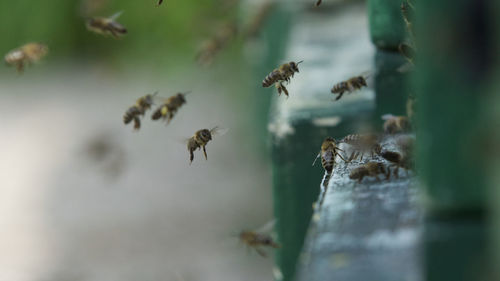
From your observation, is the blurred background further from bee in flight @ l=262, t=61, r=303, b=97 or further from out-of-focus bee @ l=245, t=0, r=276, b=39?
bee in flight @ l=262, t=61, r=303, b=97

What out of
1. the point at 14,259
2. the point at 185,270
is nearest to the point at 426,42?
the point at 185,270

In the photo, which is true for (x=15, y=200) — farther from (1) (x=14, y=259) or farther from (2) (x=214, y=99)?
(2) (x=214, y=99)

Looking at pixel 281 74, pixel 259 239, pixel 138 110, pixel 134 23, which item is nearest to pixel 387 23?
pixel 281 74

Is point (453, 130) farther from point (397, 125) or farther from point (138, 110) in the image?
point (138, 110)

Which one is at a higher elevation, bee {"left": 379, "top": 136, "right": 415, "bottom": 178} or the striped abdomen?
the striped abdomen

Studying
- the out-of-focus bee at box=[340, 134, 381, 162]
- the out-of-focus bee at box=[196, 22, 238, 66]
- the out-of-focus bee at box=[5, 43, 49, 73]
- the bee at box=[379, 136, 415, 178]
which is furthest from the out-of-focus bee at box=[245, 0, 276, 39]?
the bee at box=[379, 136, 415, 178]

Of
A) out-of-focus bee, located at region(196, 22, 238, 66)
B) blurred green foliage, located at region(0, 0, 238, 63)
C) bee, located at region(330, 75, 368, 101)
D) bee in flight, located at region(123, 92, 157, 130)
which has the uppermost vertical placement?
blurred green foliage, located at region(0, 0, 238, 63)
